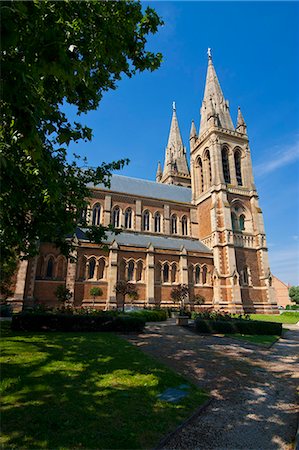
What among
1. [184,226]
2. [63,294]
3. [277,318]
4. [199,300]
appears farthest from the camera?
[184,226]

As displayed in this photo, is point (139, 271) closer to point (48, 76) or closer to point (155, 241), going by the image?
point (155, 241)

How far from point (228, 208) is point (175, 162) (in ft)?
74.5

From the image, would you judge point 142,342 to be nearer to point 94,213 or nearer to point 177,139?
point 94,213

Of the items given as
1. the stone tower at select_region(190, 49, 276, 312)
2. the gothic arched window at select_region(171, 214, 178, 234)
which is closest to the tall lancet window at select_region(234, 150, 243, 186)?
the stone tower at select_region(190, 49, 276, 312)

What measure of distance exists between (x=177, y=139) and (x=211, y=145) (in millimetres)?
20305

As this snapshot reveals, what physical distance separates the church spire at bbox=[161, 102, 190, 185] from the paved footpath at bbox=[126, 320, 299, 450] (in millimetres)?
44082

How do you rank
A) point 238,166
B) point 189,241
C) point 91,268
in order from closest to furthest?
point 91,268 → point 189,241 → point 238,166

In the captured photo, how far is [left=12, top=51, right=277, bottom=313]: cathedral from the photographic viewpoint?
2741 centimetres

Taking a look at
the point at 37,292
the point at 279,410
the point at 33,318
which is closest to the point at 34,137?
the point at 279,410

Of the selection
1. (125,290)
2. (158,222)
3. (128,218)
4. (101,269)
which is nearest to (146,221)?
(158,222)

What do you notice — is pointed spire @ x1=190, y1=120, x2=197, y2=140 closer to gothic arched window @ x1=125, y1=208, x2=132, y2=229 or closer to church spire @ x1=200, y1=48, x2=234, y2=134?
church spire @ x1=200, y1=48, x2=234, y2=134

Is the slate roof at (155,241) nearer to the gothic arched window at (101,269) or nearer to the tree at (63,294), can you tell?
the gothic arched window at (101,269)

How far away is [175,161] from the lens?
5469 cm

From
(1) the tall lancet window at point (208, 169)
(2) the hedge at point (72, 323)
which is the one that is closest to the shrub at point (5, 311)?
(2) the hedge at point (72, 323)
